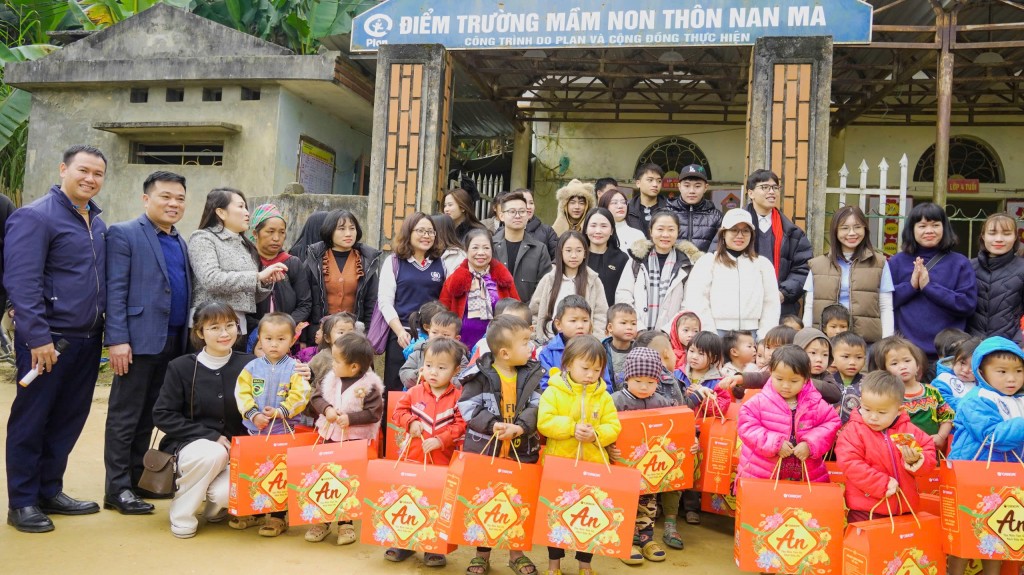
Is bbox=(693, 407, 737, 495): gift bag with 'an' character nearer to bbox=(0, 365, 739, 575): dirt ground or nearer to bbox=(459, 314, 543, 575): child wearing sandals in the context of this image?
bbox=(0, 365, 739, 575): dirt ground

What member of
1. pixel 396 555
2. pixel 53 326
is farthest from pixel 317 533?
pixel 53 326

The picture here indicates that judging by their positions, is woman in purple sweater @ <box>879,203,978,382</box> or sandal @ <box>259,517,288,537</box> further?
woman in purple sweater @ <box>879,203,978,382</box>

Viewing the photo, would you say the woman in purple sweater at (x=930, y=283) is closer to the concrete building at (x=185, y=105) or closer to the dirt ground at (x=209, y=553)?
the dirt ground at (x=209, y=553)

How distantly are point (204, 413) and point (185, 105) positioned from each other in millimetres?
8347

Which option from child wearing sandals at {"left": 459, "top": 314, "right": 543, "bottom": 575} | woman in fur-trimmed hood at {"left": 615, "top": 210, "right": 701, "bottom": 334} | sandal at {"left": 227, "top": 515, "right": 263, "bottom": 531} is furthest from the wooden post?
sandal at {"left": 227, "top": 515, "right": 263, "bottom": 531}

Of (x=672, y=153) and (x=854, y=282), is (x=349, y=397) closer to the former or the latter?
(x=854, y=282)

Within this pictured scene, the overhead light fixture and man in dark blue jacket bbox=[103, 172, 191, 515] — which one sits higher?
the overhead light fixture

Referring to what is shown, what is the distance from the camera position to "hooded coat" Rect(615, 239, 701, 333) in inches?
192

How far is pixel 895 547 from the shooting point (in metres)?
3.03

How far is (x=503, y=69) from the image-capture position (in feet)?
30.4

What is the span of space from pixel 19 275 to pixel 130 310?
55cm

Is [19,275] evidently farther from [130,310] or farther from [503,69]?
[503,69]

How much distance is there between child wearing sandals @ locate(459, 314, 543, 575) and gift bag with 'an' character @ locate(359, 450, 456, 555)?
252 millimetres

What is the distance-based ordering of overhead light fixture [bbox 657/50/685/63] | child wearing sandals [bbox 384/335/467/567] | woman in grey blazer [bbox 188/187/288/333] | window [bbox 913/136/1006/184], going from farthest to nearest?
window [bbox 913/136/1006/184], overhead light fixture [bbox 657/50/685/63], woman in grey blazer [bbox 188/187/288/333], child wearing sandals [bbox 384/335/467/567]
